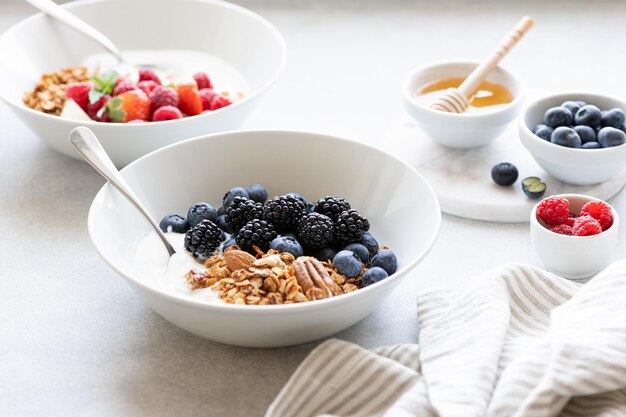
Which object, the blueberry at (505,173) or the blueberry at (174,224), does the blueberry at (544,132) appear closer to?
the blueberry at (505,173)

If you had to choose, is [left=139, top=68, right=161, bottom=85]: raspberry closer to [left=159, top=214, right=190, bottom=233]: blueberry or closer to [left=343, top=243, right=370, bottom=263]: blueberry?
[left=159, top=214, right=190, bottom=233]: blueberry

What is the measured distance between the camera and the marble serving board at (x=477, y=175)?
5.03 feet

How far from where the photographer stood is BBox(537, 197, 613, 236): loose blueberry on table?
1.34m

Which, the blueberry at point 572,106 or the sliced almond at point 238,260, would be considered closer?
the sliced almond at point 238,260

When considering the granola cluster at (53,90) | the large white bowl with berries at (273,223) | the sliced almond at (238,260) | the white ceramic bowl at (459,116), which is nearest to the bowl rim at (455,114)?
the white ceramic bowl at (459,116)

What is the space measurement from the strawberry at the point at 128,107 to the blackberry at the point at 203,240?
1.46 ft

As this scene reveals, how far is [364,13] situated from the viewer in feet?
7.64

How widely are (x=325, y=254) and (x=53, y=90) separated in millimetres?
802

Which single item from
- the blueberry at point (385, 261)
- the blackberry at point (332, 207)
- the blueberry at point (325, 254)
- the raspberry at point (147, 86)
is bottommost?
the raspberry at point (147, 86)

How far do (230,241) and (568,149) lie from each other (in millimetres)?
602

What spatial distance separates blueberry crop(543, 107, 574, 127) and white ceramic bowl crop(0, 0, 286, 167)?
526 mm

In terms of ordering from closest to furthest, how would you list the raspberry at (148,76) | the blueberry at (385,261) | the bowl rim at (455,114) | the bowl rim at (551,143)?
1. the blueberry at (385,261)
2. the bowl rim at (551,143)
3. the bowl rim at (455,114)
4. the raspberry at (148,76)

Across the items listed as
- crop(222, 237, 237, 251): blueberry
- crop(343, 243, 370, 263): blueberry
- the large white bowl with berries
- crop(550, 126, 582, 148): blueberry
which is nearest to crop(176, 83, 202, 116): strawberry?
the large white bowl with berries

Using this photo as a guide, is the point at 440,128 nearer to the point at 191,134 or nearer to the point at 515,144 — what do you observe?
the point at 515,144
